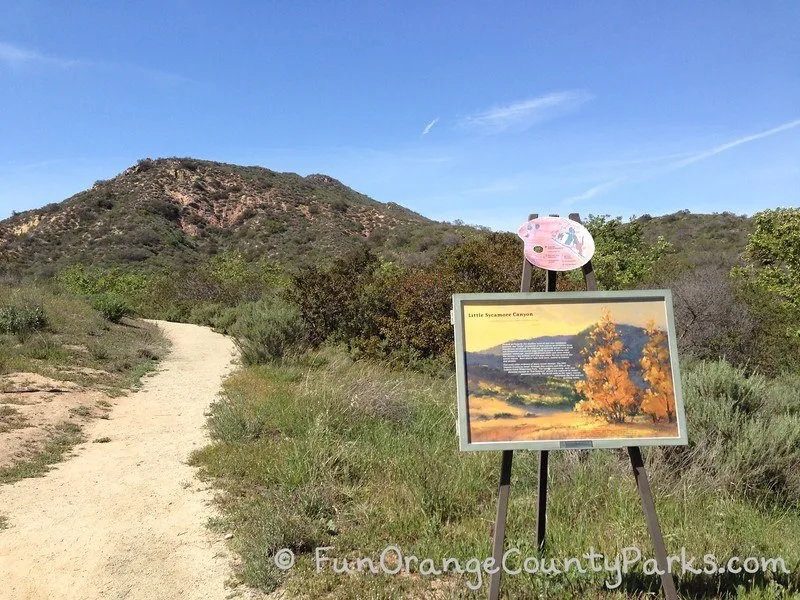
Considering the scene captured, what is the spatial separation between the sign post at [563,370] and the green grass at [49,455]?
490 centimetres

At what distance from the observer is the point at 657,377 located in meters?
3.09

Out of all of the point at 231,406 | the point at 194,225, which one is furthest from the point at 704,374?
the point at 194,225

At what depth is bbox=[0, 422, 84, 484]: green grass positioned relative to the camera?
5293mm

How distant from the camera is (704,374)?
18.0 ft

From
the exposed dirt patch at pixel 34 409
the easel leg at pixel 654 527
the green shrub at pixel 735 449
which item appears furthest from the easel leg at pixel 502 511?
the exposed dirt patch at pixel 34 409

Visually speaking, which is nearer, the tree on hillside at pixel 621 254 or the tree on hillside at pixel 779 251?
the tree on hillside at pixel 779 251

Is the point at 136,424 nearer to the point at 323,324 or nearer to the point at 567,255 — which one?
the point at 323,324

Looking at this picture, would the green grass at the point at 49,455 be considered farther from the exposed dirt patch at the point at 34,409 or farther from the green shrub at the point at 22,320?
the green shrub at the point at 22,320

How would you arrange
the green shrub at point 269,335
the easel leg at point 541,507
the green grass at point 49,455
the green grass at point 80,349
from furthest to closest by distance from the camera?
1. the green shrub at point 269,335
2. the green grass at point 80,349
3. the green grass at point 49,455
4. the easel leg at point 541,507

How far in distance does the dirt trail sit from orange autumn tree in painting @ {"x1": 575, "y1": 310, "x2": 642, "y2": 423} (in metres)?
2.62

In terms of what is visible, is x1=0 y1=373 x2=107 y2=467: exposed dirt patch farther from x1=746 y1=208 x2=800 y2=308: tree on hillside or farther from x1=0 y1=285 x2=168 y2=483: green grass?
x1=746 y1=208 x2=800 y2=308: tree on hillside

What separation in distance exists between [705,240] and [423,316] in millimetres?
34410

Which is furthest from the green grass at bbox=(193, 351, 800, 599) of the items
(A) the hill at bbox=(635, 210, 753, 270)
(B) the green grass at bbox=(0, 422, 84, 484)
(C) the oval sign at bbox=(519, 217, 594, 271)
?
(A) the hill at bbox=(635, 210, 753, 270)

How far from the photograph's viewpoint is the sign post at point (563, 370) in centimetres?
300
